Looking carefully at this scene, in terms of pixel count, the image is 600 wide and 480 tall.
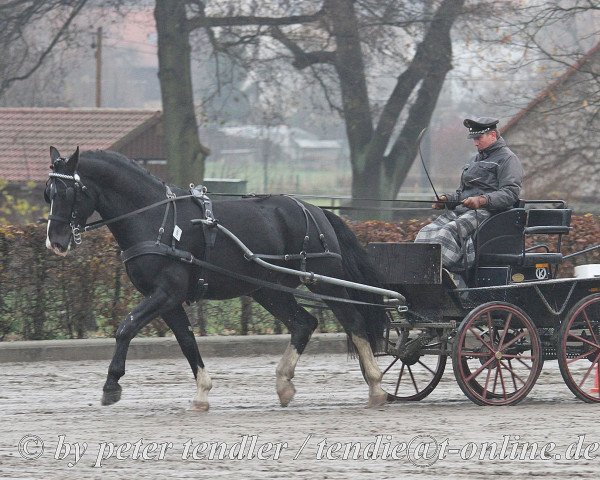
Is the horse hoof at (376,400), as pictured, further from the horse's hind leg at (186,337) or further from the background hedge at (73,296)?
the background hedge at (73,296)

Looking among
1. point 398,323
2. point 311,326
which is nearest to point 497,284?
point 398,323

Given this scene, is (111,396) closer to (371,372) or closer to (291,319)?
(291,319)

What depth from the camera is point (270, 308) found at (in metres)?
9.12

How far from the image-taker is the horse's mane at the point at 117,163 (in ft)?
27.1

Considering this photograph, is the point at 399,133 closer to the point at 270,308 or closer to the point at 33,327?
the point at 33,327

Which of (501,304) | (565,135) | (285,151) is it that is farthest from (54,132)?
(285,151)

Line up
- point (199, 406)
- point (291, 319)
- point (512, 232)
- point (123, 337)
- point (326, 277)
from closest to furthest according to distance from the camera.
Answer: point (123, 337) → point (199, 406) → point (512, 232) → point (326, 277) → point (291, 319)

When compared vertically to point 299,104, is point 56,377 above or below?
below

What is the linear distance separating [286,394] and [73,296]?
3769mm

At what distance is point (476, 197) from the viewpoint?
27.5 feet

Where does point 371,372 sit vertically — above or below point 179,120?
below

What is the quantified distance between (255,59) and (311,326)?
12.6 m

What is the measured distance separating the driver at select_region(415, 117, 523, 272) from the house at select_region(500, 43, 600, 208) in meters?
10.2

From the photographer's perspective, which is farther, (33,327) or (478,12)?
(478,12)
